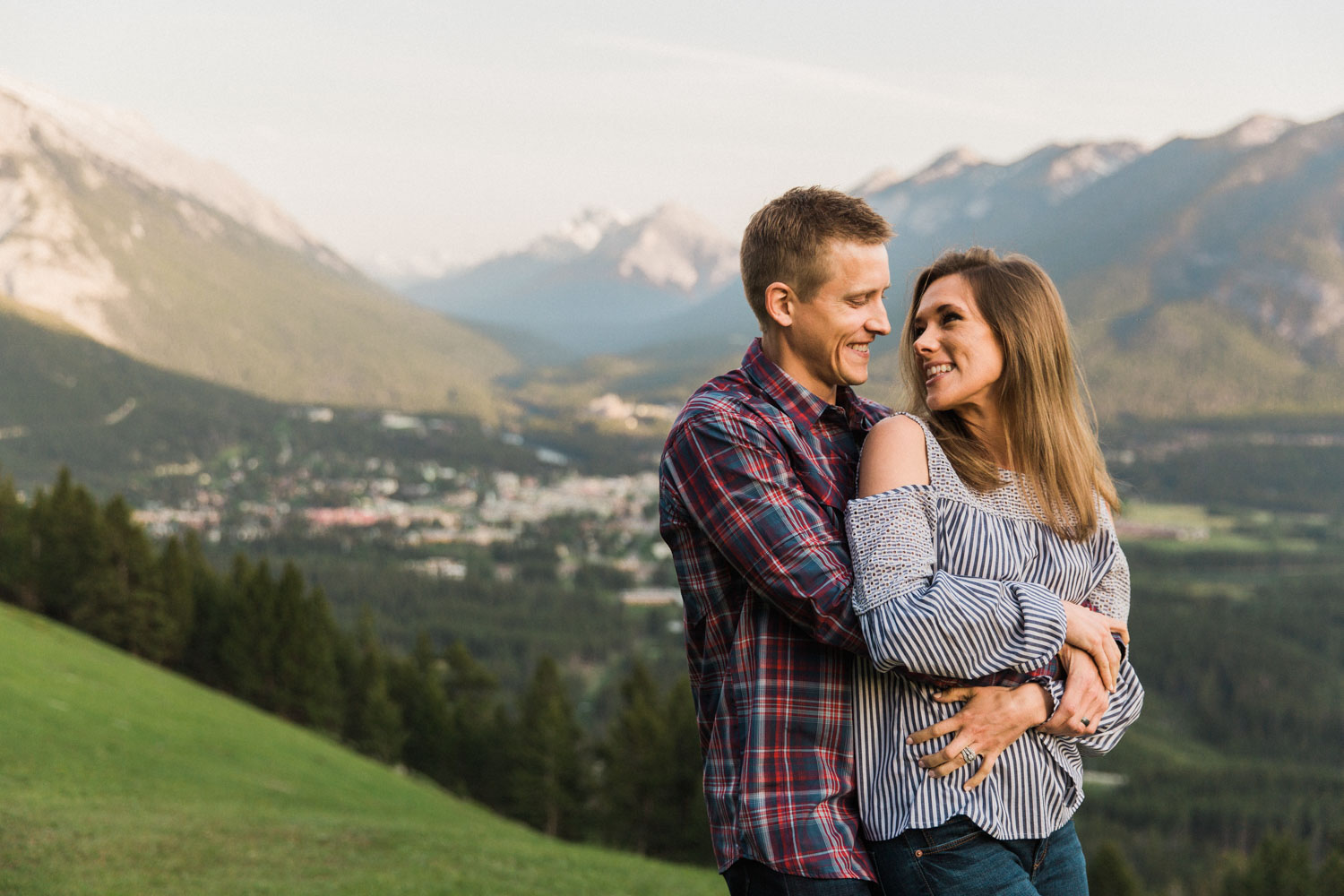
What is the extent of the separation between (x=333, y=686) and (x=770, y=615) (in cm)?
4265

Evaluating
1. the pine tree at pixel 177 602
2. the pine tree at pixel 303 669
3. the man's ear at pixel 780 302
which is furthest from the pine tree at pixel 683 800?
the man's ear at pixel 780 302

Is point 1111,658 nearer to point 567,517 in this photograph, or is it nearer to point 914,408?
point 914,408

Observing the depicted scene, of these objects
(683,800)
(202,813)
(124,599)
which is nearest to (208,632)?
(124,599)

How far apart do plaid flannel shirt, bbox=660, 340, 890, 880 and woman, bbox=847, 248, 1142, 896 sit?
0.10 m

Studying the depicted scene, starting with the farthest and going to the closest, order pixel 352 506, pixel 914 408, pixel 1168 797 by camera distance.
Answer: pixel 352 506 < pixel 1168 797 < pixel 914 408

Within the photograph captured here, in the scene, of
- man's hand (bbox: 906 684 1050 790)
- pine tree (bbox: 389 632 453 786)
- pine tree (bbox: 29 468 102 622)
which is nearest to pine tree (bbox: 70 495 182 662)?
pine tree (bbox: 29 468 102 622)

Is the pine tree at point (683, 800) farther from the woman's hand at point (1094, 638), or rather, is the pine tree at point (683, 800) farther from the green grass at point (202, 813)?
the woman's hand at point (1094, 638)

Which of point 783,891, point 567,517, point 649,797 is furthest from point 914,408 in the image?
point 567,517

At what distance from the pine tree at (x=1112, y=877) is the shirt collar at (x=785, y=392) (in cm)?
3874

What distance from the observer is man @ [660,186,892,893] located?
3010 mm

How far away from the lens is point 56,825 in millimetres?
12461

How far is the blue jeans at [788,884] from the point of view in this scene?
9.71ft

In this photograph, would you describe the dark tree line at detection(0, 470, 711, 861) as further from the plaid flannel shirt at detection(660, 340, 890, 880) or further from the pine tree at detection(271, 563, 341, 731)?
the plaid flannel shirt at detection(660, 340, 890, 880)

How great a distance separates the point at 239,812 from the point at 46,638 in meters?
15.2
